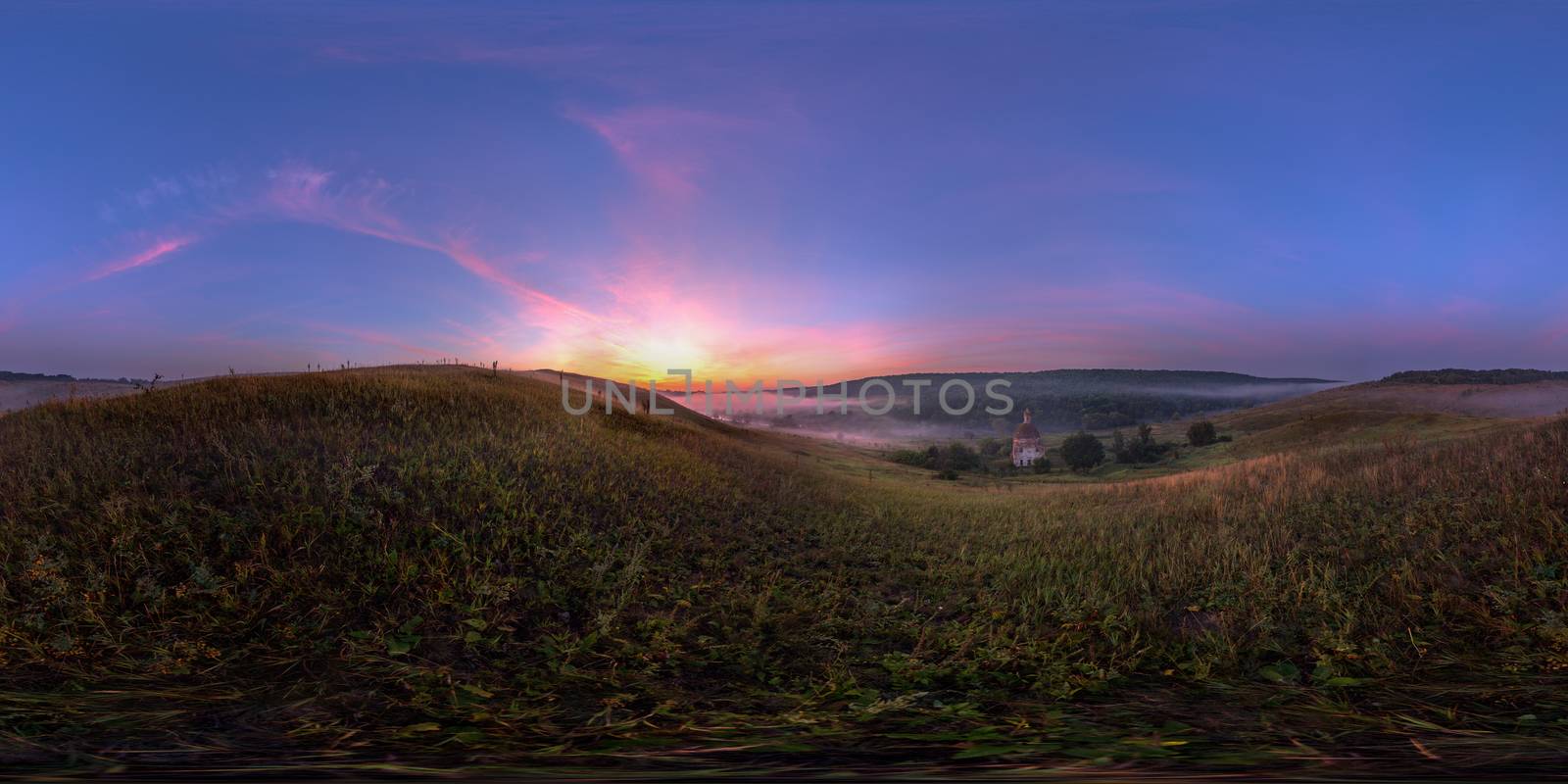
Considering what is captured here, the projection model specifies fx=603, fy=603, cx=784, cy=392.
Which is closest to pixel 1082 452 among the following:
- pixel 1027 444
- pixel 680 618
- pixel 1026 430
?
pixel 1027 444

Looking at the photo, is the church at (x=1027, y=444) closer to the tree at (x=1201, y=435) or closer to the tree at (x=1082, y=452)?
the tree at (x=1082, y=452)

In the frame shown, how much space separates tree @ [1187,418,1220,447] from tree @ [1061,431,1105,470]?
11.9ft

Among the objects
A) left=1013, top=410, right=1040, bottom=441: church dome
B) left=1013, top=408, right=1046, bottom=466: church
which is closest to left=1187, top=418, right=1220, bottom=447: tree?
left=1013, top=408, right=1046, bottom=466: church

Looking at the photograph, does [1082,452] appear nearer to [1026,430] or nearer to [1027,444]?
[1027,444]

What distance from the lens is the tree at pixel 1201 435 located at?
887 inches

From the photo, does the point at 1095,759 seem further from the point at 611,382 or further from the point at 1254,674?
the point at 611,382

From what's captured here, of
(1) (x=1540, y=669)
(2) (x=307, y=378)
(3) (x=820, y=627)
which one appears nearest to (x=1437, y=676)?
(1) (x=1540, y=669)

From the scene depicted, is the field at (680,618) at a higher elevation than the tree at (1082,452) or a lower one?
higher

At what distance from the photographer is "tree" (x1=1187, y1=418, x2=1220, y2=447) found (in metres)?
22.5

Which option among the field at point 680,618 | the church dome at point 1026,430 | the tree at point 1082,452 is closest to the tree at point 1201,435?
the tree at point 1082,452

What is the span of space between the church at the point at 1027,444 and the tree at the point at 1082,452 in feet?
7.92

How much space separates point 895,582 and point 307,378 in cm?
1038

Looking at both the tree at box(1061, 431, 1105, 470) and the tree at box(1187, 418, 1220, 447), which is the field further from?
the tree at box(1061, 431, 1105, 470)

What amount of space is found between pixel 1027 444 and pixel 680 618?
31.4 metres
